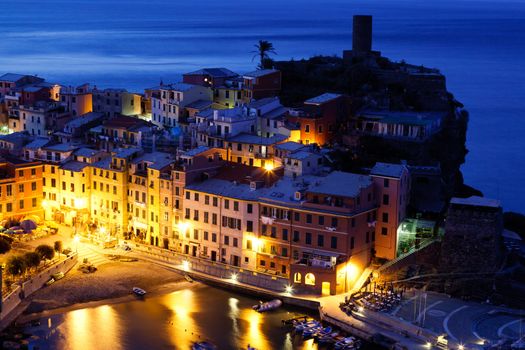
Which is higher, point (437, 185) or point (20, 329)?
point (437, 185)

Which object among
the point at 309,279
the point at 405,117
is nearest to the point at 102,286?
the point at 309,279

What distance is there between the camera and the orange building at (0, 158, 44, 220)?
44.0 metres

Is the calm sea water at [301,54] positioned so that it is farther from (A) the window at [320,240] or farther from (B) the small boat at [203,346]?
(B) the small boat at [203,346]

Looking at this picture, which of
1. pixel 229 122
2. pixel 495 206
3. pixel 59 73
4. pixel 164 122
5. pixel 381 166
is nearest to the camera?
pixel 495 206

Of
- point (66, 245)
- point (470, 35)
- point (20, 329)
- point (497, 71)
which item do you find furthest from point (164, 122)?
point (470, 35)

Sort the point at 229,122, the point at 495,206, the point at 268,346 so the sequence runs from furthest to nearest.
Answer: the point at 229,122 < the point at 495,206 < the point at 268,346

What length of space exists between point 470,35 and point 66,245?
136 m

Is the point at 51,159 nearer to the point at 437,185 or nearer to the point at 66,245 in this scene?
the point at 66,245

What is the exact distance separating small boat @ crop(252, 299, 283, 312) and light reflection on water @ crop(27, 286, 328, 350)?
22cm

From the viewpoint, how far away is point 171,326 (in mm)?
34094

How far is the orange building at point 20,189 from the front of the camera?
44031 millimetres

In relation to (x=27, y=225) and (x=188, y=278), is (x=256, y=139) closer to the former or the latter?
(x=188, y=278)

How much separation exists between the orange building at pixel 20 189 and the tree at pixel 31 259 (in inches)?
270

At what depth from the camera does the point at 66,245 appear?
138 feet
